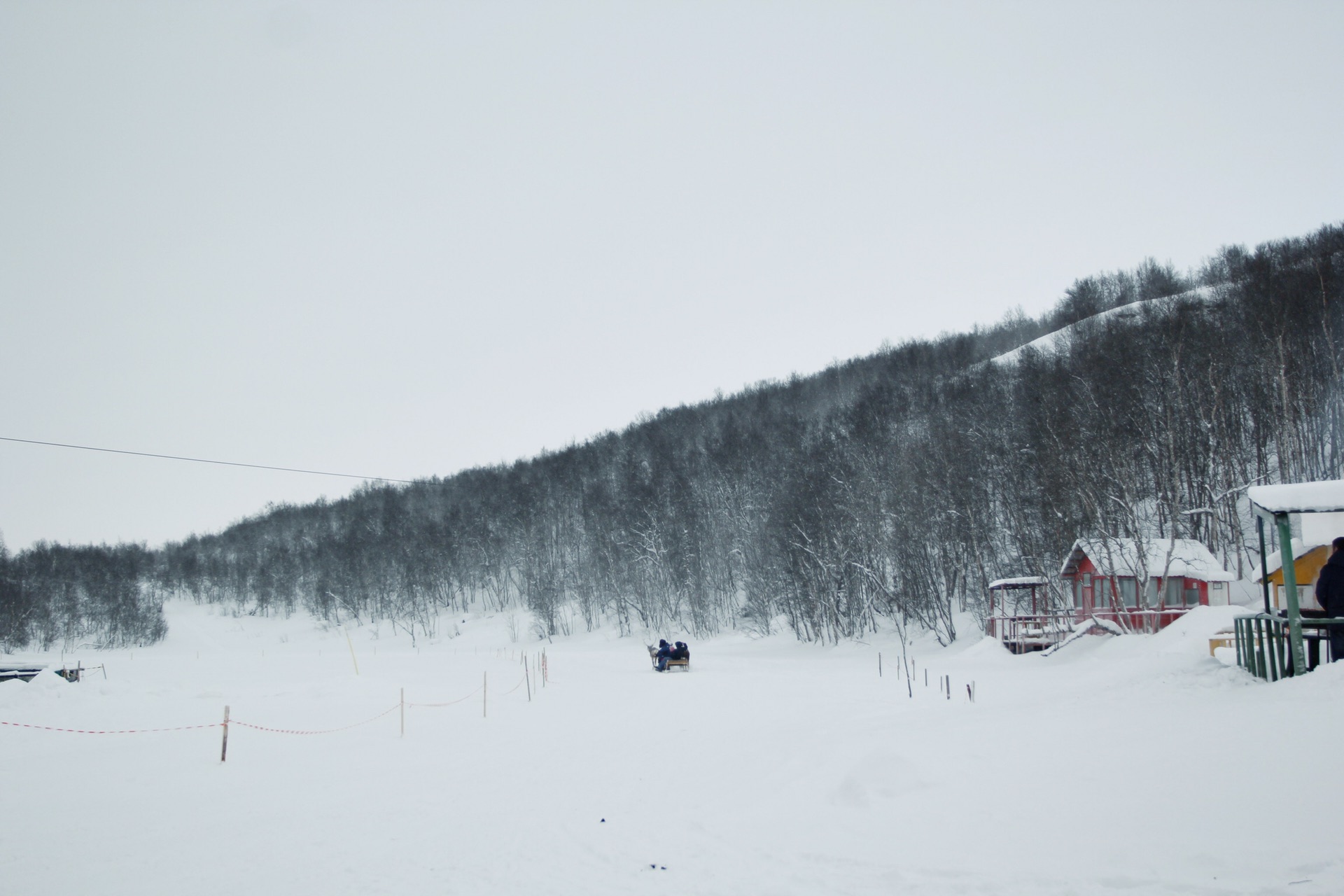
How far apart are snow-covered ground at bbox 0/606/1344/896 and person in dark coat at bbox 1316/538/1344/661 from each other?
45.4 inches

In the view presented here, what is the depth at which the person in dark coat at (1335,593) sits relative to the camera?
11430mm

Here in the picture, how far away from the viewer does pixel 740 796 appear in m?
9.66

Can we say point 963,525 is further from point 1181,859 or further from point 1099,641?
point 1181,859

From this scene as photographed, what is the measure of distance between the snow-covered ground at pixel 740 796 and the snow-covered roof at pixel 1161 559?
35.1 ft

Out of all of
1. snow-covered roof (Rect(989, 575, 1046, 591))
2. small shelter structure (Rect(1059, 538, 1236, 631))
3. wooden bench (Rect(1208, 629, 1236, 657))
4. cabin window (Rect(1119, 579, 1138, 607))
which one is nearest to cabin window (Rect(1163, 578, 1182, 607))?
small shelter structure (Rect(1059, 538, 1236, 631))

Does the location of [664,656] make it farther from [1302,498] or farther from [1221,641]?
[1302,498]

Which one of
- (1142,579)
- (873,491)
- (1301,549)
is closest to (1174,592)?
(1301,549)

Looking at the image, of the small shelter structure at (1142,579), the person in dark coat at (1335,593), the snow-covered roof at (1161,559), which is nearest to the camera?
the person in dark coat at (1335,593)

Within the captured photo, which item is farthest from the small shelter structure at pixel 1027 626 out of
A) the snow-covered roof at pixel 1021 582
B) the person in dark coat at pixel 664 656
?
the person in dark coat at pixel 664 656

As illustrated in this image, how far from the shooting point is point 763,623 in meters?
52.0

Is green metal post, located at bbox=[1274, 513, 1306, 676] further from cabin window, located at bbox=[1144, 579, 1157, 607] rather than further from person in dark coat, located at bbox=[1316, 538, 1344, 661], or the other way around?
cabin window, located at bbox=[1144, 579, 1157, 607]

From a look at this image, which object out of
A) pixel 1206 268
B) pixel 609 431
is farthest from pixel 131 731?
pixel 1206 268

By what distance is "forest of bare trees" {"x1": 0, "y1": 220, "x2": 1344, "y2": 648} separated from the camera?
38688 millimetres

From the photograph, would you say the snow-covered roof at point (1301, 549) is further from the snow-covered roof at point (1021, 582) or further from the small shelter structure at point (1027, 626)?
the snow-covered roof at point (1021, 582)
